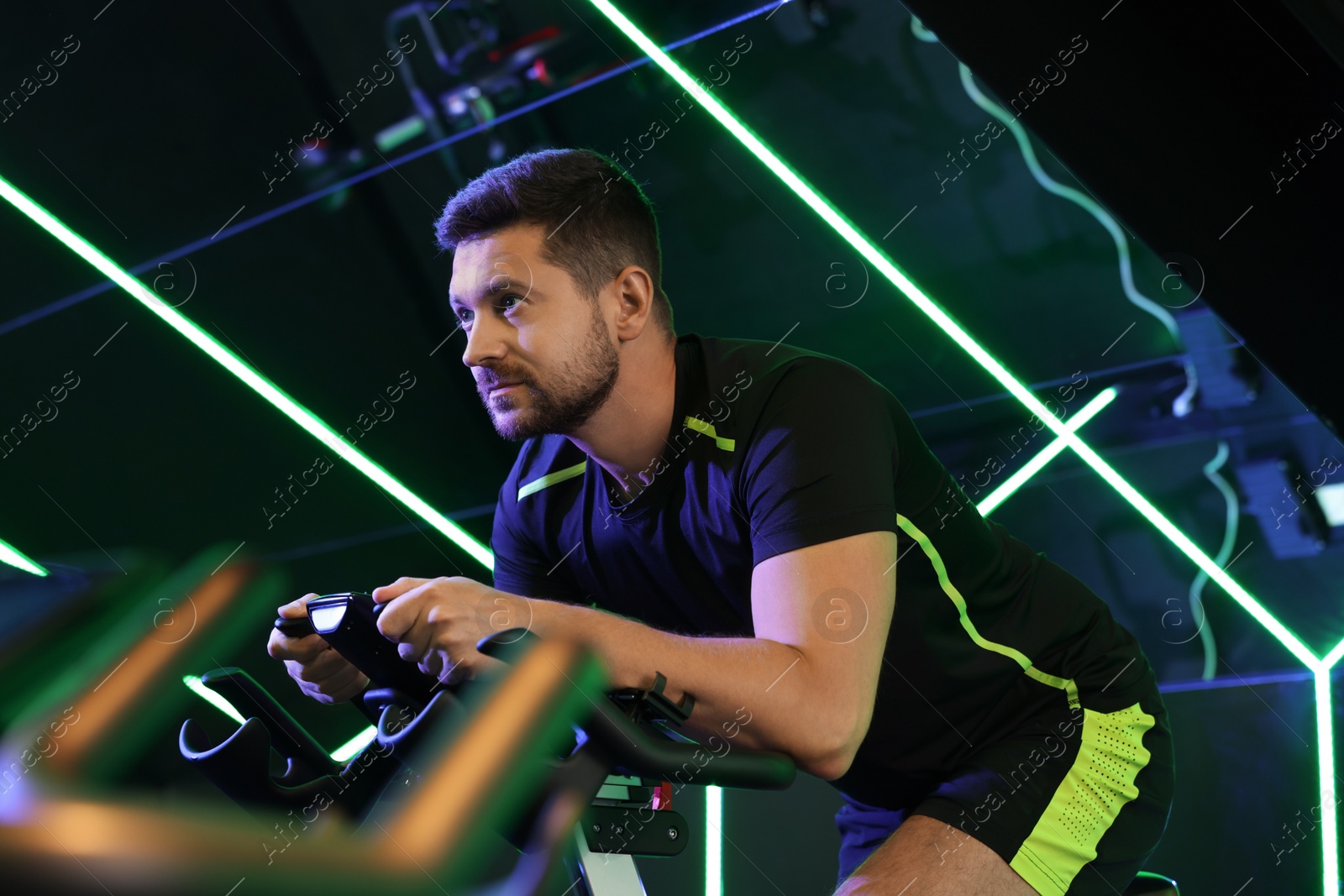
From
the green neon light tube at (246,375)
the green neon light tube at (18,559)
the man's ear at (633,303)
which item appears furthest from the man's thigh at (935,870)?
the green neon light tube at (18,559)

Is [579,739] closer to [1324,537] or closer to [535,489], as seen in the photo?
[535,489]

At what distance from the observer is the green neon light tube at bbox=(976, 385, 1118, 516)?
276 centimetres

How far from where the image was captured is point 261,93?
8.15 ft

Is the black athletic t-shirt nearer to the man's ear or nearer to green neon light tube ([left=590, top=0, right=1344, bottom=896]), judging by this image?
the man's ear

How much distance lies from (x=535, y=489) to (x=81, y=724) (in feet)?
3.99

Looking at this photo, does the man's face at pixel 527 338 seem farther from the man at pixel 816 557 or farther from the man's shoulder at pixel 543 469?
the man's shoulder at pixel 543 469

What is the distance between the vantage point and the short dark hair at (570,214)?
68.1 inches

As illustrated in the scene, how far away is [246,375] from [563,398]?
1259 mm

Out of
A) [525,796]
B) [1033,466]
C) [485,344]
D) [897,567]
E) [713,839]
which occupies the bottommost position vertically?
[713,839]

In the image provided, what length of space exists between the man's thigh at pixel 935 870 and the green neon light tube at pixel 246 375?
118 cm

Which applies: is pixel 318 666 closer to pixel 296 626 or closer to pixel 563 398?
pixel 296 626

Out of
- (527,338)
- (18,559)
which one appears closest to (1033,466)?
(527,338)

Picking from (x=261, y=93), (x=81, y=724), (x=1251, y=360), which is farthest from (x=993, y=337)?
(x=81, y=724)

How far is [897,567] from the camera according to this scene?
163 cm
